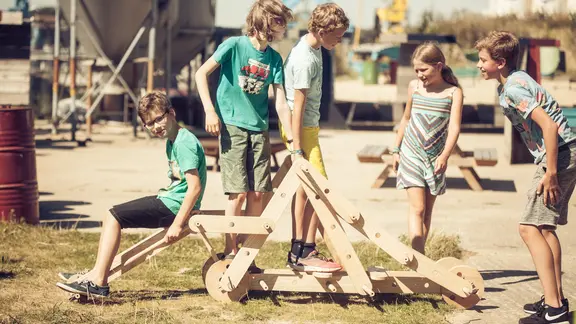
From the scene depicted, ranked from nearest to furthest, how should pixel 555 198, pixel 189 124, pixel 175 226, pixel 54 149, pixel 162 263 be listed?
pixel 555 198 → pixel 175 226 → pixel 162 263 → pixel 54 149 → pixel 189 124

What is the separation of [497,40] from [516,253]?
2834 mm

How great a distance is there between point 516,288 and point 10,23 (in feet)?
41.8

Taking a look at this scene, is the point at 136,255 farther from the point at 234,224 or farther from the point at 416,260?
the point at 416,260

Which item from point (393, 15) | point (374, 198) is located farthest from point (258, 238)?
point (393, 15)

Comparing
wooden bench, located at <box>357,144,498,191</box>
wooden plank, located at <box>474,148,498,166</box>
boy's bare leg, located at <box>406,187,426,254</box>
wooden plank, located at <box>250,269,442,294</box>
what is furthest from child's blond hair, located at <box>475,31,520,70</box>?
wooden plank, located at <box>474,148,498,166</box>

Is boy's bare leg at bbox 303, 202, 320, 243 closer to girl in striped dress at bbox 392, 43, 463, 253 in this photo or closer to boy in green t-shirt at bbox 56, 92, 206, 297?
girl in striped dress at bbox 392, 43, 463, 253

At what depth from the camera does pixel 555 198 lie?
552cm

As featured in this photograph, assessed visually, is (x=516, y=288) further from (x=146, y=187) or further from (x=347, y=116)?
(x=347, y=116)

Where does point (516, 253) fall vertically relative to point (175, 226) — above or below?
Answer: below

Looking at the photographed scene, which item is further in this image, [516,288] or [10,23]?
[10,23]

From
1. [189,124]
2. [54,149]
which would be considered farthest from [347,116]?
[54,149]

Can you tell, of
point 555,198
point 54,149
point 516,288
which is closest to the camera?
point 555,198

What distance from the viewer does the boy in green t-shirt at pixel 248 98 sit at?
6324 mm

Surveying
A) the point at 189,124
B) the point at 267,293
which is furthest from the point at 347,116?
the point at 267,293
